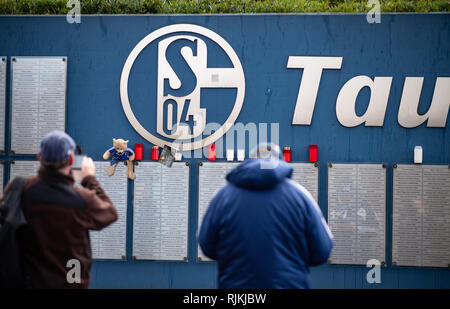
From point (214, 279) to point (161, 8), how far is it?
9.78ft

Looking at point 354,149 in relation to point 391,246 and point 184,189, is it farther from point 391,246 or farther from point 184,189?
point 184,189

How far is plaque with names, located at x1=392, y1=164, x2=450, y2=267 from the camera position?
3986 millimetres

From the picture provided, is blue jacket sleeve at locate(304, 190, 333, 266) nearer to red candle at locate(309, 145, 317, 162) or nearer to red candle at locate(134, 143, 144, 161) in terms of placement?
red candle at locate(309, 145, 317, 162)

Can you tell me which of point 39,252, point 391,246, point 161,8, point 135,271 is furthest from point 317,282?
point 161,8

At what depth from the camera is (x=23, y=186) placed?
2.29 meters

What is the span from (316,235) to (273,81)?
7.86ft

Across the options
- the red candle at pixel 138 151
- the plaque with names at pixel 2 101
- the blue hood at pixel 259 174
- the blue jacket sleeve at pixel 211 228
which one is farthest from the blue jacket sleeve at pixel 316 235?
the plaque with names at pixel 2 101

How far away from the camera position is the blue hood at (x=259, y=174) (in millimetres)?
2062

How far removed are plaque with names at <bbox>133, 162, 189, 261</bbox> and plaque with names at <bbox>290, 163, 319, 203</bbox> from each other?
113 cm

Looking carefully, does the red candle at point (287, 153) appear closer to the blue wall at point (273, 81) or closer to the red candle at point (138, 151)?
the blue wall at point (273, 81)

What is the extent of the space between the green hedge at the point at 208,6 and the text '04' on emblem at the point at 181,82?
40cm

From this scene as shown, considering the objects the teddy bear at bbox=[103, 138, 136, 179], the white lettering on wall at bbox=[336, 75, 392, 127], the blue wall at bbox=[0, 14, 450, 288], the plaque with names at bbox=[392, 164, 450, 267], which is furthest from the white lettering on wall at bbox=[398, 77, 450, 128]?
the teddy bear at bbox=[103, 138, 136, 179]

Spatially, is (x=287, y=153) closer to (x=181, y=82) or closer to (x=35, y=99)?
(x=181, y=82)

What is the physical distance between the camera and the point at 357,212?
160 inches
